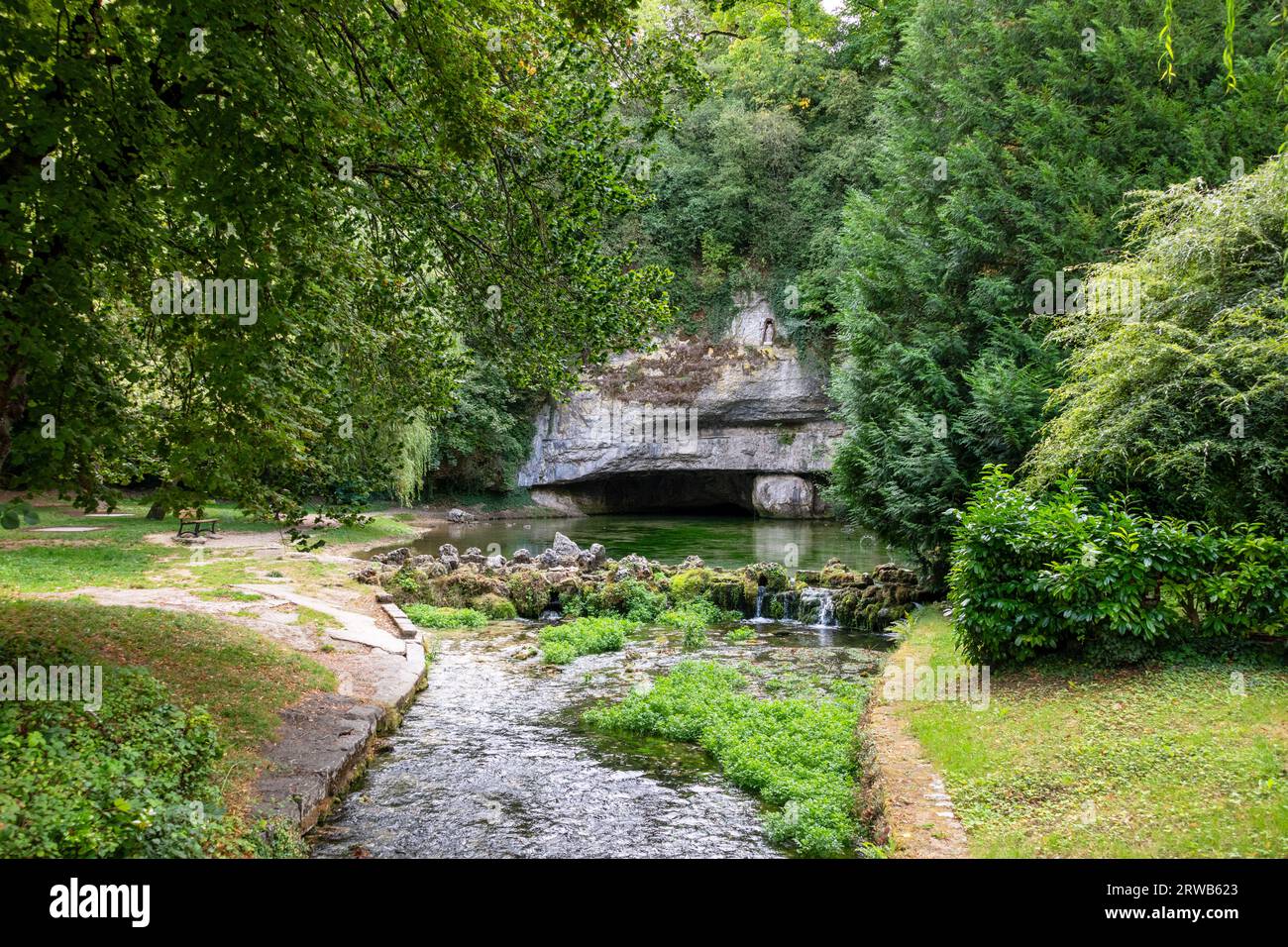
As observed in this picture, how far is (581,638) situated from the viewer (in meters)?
15.0

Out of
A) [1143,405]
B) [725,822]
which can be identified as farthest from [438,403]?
[1143,405]

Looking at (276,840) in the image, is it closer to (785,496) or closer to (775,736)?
(775,736)

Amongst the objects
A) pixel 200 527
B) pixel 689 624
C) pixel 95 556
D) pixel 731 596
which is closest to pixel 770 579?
pixel 731 596

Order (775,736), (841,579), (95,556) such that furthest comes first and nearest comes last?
1. (841,579)
2. (95,556)
3. (775,736)

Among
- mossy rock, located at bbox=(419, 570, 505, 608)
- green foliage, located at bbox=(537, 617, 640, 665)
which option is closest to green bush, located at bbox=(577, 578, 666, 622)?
green foliage, located at bbox=(537, 617, 640, 665)

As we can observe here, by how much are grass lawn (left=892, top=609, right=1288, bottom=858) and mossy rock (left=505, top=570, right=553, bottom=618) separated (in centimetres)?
1028

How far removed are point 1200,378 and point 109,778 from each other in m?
12.7

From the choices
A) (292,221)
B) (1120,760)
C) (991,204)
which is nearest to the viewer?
(292,221)

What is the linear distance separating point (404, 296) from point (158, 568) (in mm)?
10982

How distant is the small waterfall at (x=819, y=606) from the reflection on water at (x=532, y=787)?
14.7 ft

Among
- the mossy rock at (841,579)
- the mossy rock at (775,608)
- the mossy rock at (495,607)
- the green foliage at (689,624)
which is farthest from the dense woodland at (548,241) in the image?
the mossy rock at (495,607)

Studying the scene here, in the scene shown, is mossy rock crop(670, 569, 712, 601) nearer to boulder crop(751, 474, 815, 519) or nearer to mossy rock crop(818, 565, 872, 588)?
mossy rock crop(818, 565, 872, 588)

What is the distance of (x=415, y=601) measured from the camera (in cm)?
1844

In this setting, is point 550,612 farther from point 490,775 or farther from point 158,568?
point 490,775
